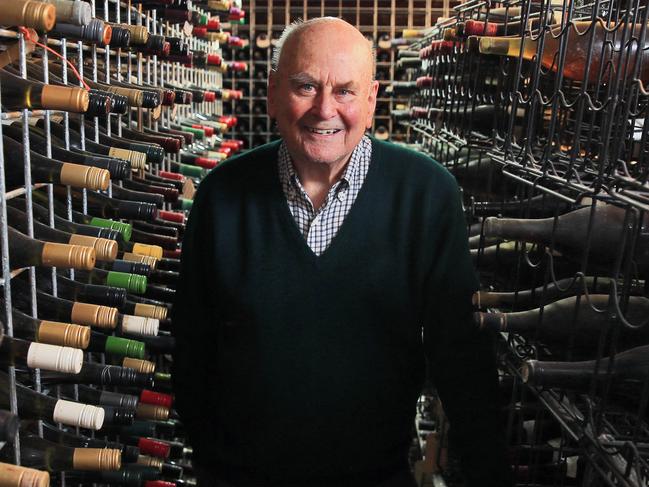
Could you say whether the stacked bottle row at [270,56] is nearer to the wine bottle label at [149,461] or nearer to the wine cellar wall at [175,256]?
the wine cellar wall at [175,256]

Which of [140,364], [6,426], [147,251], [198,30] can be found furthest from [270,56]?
[6,426]

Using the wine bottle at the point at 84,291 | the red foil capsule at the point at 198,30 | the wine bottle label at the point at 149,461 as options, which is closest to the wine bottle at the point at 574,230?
the wine bottle at the point at 84,291

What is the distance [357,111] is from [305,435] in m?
0.54

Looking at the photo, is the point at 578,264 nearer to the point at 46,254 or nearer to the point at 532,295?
the point at 532,295

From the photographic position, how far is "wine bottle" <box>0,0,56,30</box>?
881 millimetres

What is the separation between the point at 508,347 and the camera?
1.36 meters

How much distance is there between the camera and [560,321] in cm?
117

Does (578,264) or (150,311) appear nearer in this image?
(578,264)

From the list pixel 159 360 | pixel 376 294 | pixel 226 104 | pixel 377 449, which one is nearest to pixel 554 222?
pixel 376 294

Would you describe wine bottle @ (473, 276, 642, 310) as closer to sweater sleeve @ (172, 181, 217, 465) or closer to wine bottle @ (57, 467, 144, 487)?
sweater sleeve @ (172, 181, 217, 465)

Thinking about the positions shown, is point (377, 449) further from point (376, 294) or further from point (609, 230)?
point (609, 230)

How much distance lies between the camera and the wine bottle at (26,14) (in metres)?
0.88

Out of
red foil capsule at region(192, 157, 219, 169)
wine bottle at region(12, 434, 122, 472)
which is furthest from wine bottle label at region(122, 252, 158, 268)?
red foil capsule at region(192, 157, 219, 169)

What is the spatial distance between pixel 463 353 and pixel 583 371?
1.05 ft
